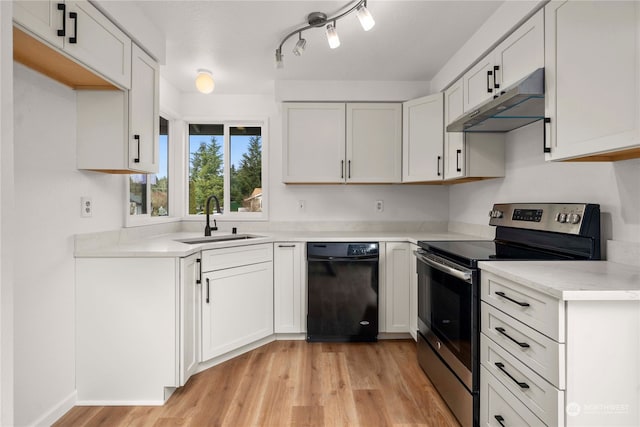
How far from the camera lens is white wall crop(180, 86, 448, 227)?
352 cm

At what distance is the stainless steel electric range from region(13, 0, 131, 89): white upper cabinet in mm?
2073

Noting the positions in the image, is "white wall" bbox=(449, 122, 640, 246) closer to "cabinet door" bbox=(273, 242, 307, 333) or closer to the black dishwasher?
the black dishwasher

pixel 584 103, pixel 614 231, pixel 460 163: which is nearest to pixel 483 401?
pixel 614 231

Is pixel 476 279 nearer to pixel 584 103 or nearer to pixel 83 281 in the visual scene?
pixel 584 103

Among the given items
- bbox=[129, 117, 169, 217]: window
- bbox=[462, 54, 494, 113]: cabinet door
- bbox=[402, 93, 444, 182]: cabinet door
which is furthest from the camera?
bbox=[402, 93, 444, 182]: cabinet door

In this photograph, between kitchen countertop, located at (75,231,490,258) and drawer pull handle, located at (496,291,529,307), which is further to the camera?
kitchen countertop, located at (75,231,490,258)

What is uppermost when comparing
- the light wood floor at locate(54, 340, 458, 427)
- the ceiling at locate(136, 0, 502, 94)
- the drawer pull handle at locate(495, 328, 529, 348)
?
the ceiling at locate(136, 0, 502, 94)

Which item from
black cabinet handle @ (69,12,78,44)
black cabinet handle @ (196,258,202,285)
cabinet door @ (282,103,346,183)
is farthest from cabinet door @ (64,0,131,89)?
cabinet door @ (282,103,346,183)

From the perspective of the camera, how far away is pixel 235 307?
260 cm

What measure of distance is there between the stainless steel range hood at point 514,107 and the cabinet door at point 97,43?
194 centimetres

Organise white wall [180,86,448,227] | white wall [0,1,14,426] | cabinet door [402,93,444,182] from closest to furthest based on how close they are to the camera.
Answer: white wall [0,1,14,426]
cabinet door [402,93,444,182]
white wall [180,86,448,227]

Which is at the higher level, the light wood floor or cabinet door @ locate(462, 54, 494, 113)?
cabinet door @ locate(462, 54, 494, 113)

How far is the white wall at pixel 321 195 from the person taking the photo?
3.52 m

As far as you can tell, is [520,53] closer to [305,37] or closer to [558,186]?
[558,186]
